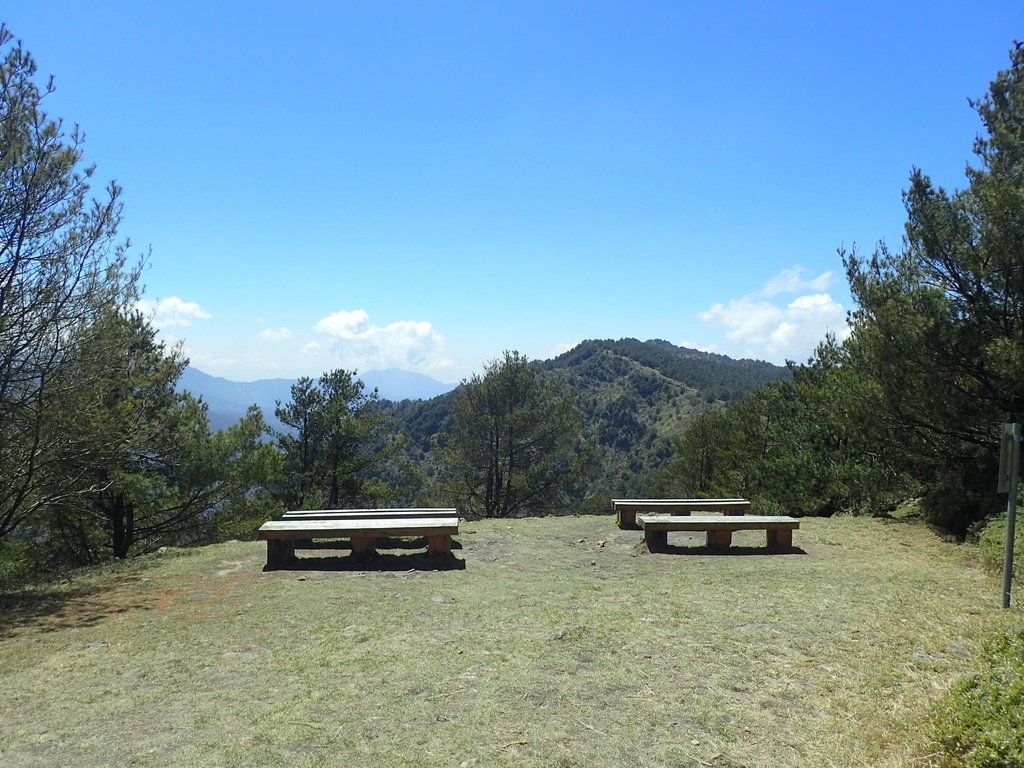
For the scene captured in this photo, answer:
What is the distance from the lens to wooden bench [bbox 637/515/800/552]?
9.36 meters

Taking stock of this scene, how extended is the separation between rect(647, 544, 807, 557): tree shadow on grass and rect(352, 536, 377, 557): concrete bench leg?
156 inches

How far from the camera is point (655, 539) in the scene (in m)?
9.57

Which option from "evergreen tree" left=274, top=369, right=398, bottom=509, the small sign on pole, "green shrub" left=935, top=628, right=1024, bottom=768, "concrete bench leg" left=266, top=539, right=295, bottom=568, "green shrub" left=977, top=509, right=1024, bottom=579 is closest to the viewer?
"green shrub" left=935, top=628, right=1024, bottom=768

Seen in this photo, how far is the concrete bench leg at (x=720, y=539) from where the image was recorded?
374 inches

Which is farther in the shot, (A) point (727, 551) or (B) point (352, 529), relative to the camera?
(A) point (727, 551)

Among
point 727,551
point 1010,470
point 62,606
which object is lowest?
point 62,606

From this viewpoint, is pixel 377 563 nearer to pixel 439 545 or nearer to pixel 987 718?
pixel 439 545

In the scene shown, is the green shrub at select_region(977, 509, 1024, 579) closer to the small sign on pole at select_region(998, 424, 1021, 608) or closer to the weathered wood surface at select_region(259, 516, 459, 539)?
the small sign on pole at select_region(998, 424, 1021, 608)

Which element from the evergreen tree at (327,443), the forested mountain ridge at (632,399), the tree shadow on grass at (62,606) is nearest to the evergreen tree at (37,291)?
the tree shadow on grass at (62,606)

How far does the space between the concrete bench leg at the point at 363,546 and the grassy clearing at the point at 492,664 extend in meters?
0.57

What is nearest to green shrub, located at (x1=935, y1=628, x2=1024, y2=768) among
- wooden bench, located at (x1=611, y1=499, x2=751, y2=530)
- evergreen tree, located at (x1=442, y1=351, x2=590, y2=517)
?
wooden bench, located at (x1=611, y1=499, x2=751, y2=530)

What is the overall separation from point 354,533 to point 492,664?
4287 mm

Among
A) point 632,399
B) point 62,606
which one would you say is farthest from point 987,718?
point 632,399

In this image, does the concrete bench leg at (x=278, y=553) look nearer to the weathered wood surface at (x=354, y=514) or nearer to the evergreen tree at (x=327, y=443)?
the weathered wood surface at (x=354, y=514)
